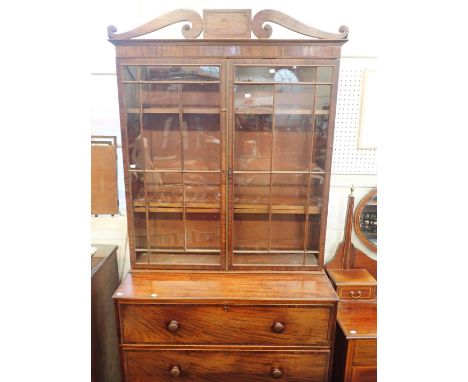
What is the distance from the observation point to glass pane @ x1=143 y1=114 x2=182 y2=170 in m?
1.39

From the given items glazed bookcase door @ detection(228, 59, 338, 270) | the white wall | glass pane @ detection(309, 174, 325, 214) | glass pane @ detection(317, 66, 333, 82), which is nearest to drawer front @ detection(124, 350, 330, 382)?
glazed bookcase door @ detection(228, 59, 338, 270)

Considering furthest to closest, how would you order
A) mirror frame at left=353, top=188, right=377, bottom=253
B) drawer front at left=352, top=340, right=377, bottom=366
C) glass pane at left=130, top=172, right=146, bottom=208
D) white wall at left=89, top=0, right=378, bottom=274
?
mirror frame at left=353, top=188, right=377, bottom=253
white wall at left=89, top=0, right=378, bottom=274
glass pane at left=130, top=172, right=146, bottom=208
drawer front at left=352, top=340, right=377, bottom=366

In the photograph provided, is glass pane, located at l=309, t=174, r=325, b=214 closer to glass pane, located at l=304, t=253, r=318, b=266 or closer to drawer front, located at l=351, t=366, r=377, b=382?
glass pane, located at l=304, t=253, r=318, b=266

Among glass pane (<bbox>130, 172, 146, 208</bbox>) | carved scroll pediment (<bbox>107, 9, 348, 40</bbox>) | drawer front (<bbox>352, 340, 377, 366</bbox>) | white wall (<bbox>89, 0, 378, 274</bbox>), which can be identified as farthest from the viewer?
white wall (<bbox>89, 0, 378, 274</bbox>)

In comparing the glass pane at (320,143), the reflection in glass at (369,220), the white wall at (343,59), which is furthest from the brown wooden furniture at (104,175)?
the reflection in glass at (369,220)

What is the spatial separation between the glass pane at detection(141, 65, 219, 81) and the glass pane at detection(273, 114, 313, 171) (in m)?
0.36

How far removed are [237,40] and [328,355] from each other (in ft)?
4.70

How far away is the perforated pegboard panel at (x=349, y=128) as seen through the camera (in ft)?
5.18

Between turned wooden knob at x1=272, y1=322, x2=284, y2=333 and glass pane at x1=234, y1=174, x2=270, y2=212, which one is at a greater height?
glass pane at x1=234, y1=174, x2=270, y2=212

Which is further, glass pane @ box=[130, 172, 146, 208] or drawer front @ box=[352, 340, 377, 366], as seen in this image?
glass pane @ box=[130, 172, 146, 208]

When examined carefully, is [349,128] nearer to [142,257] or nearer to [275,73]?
[275,73]

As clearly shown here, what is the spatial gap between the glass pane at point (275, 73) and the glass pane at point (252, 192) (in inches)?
17.4
